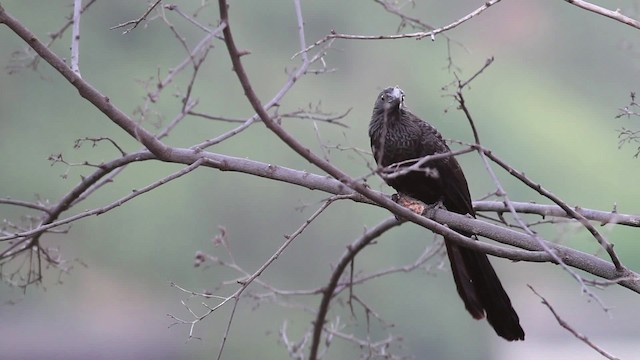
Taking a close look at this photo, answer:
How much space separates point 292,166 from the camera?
6191 millimetres

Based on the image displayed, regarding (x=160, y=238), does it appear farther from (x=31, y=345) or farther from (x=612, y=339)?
(x=612, y=339)

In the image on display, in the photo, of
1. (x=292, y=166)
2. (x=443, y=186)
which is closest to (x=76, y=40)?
(x=443, y=186)

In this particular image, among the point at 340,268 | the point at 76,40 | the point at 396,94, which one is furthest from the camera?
the point at 396,94

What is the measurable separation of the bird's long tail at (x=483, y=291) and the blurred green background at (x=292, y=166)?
257 cm

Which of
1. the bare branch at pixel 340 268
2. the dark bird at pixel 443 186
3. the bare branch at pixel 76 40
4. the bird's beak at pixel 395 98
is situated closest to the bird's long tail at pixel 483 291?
the dark bird at pixel 443 186

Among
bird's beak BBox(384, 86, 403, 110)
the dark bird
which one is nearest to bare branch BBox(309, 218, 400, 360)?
the dark bird

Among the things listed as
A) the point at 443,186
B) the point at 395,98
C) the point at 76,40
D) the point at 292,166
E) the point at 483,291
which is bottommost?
the point at 483,291

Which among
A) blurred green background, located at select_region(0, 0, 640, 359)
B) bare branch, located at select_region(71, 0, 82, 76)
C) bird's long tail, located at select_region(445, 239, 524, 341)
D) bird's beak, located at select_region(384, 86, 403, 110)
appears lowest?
bird's long tail, located at select_region(445, 239, 524, 341)

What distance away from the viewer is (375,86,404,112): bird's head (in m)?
3.33

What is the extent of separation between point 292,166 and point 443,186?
3.02 metres

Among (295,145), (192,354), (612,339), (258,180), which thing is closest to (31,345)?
(192,354)

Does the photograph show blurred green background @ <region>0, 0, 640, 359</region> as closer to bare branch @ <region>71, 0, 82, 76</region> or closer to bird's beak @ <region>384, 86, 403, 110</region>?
bird's beak @ <region>384, 86, 403, 110</region>

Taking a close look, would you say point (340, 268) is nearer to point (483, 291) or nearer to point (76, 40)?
point (483, 291)

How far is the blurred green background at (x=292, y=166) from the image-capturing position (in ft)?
18.7
